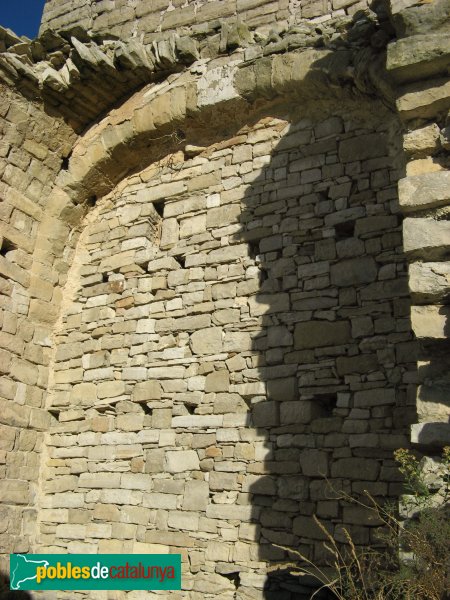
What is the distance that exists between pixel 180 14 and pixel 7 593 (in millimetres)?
6295

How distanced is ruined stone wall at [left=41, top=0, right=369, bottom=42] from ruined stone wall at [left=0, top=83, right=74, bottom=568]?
1388 millimetres

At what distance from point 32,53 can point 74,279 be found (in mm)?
2409

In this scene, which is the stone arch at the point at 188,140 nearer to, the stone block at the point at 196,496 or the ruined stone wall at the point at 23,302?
the stone block at the point at 196,496

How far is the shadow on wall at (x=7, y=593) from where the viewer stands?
5.26m

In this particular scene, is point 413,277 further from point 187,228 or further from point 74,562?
point 74,562

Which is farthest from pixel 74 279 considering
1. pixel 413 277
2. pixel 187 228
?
pixel 413 277

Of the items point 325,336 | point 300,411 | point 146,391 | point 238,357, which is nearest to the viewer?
point 300,411

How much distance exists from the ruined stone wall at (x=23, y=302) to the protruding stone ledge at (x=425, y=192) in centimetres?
403

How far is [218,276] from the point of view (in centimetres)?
566

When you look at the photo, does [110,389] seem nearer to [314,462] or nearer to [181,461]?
[181,461]

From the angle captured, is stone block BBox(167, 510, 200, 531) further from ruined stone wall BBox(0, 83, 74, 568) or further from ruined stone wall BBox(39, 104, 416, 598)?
ruined stone wall BBox(0, 83, 74, 568)

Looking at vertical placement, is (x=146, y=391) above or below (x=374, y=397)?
above

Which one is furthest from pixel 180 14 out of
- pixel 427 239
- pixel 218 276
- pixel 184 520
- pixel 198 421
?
pixel 184 520

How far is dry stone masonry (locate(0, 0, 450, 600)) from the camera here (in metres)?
4.54
